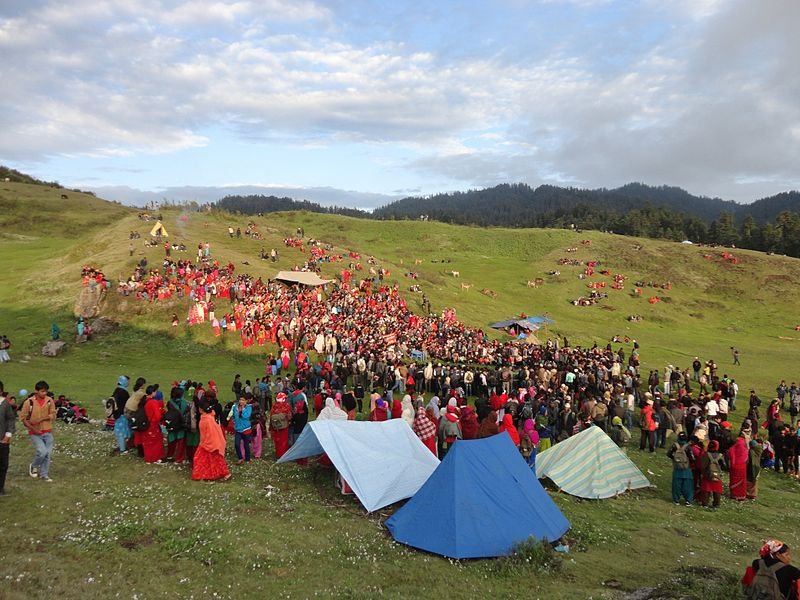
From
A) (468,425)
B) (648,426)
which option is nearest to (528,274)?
(648,426)

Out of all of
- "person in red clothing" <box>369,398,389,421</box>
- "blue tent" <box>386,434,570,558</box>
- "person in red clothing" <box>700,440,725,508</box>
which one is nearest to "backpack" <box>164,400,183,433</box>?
"person in red clothing" <box>369,398,389,421</box>

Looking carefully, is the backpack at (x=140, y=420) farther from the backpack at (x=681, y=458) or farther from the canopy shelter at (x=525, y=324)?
the canopy shelter at (x=525, y=324)

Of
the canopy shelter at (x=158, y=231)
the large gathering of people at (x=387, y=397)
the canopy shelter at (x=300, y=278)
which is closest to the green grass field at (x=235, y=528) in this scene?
the large gathering of people at (x=387, y=397)

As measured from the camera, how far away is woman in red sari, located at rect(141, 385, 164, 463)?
44.4ft

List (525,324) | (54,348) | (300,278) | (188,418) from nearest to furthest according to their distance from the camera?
1. (188,418)
2. (54,348)
3. (300,278)
4. (525,324)

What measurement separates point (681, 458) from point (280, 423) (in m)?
10.9

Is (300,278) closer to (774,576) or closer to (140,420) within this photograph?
(140,420)

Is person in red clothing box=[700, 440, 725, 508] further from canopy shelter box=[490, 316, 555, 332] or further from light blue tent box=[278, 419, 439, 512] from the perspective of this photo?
canopy shelter box=[490, 316, 555, 332]

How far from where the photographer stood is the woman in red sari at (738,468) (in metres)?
14.5

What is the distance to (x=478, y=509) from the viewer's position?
1040cm

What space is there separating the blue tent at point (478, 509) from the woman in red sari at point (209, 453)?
4.76m

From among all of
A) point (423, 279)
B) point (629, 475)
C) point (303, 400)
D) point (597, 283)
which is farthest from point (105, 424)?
point (597, 283)

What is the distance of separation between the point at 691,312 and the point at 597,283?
11963mm

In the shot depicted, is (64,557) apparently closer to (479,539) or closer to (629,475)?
(479,539)
